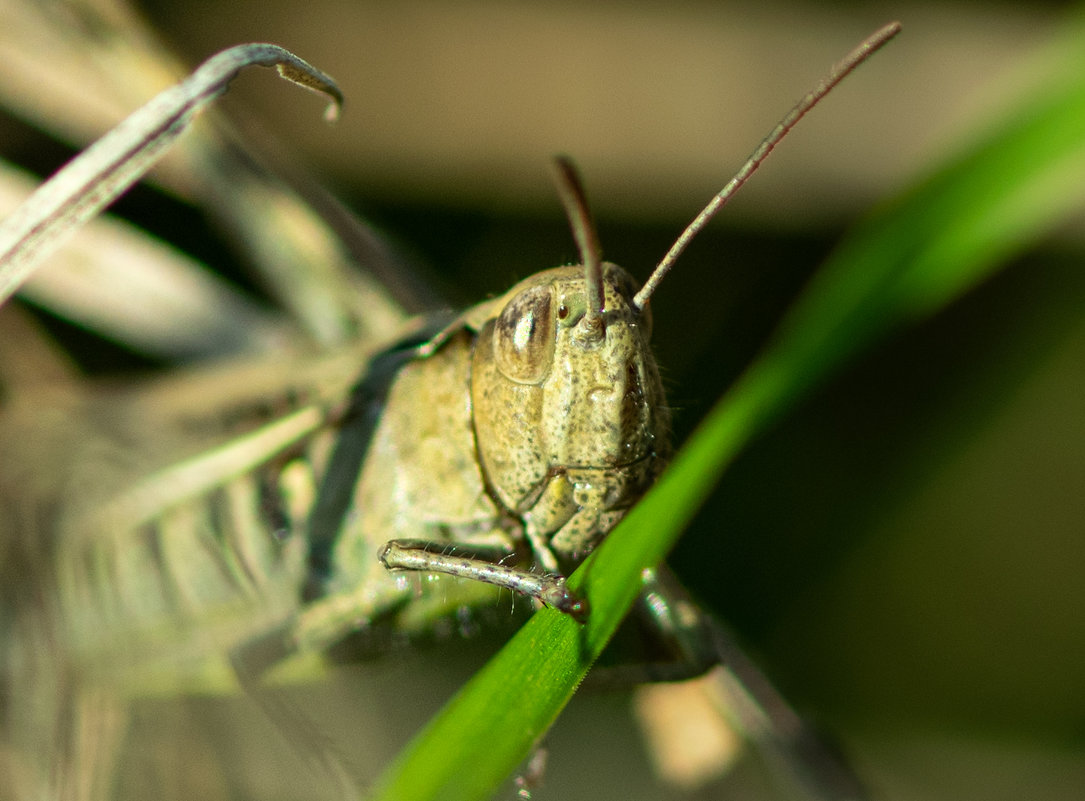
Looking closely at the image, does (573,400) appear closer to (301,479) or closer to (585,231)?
(585,231)

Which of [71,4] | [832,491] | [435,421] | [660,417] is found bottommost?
[832,491]

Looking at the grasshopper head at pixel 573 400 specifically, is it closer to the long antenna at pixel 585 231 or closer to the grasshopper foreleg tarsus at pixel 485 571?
the long antenna at pixel 585 231

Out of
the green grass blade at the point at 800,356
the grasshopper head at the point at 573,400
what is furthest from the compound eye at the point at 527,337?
the green grass blade at the point at 800,356

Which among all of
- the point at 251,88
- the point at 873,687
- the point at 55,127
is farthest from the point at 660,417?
the point at 251,88

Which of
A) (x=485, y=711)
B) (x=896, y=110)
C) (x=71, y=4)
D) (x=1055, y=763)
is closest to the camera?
(x=485, y=711)

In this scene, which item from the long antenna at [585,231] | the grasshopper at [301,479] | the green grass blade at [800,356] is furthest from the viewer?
the grasshopper at [301,479]

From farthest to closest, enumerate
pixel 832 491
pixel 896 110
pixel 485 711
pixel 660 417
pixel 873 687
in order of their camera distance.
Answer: pixel 896 110 < pixel 832 491 < pixel 873 687 < pixel 660 417 < pixel 485 711

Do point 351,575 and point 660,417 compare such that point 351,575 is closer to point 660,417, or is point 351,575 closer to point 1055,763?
point 660,417
